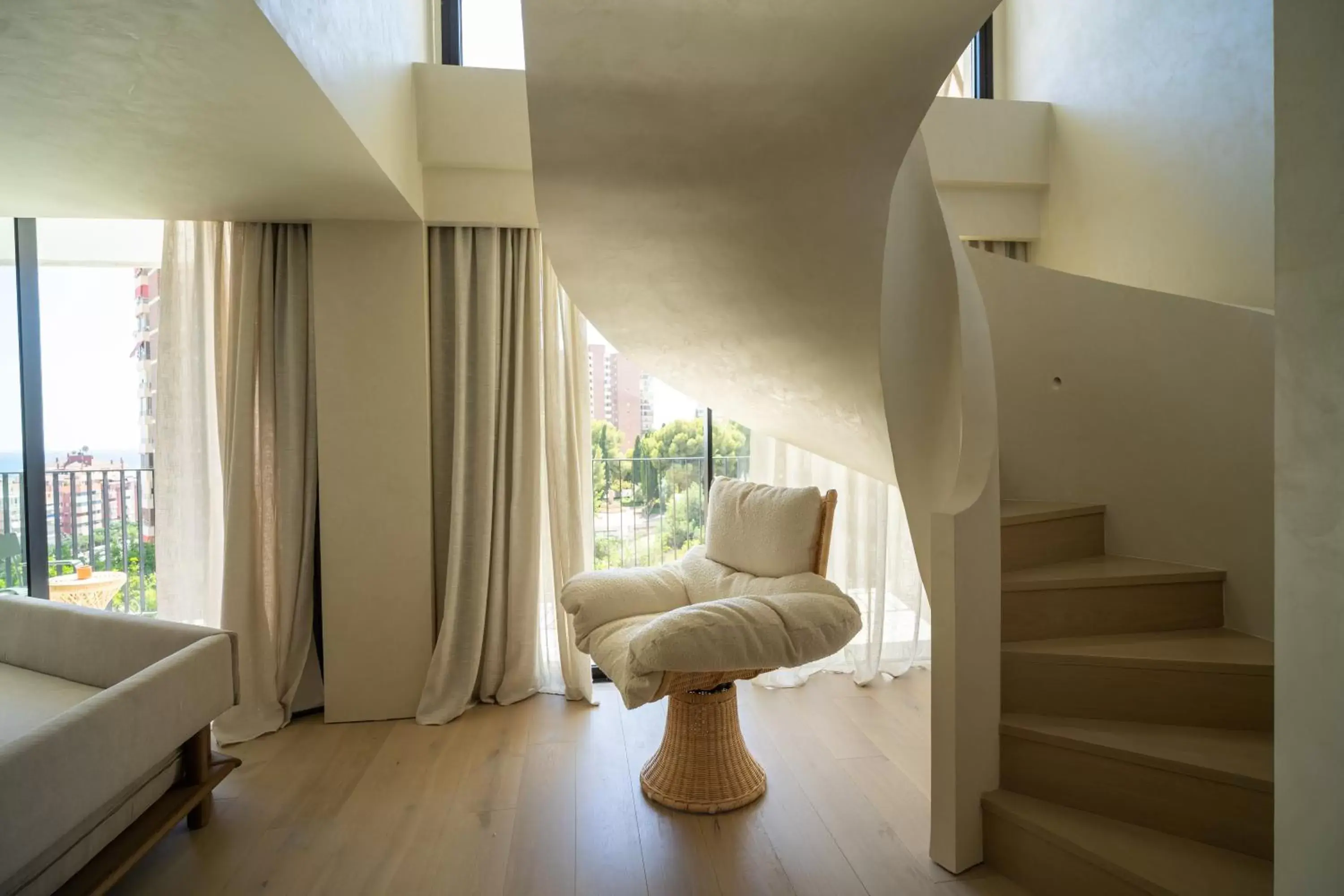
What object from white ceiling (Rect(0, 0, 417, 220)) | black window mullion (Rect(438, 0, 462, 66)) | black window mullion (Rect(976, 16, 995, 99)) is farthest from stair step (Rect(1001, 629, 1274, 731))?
black window mullion (Rect(438, 0, 462, 66))

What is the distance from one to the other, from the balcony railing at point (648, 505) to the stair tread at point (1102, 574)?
1579 mm

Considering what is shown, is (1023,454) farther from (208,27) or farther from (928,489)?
(208,27)

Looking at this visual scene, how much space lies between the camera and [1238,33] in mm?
2840

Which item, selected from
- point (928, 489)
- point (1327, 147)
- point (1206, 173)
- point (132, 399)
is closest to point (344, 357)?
point (132, 399)

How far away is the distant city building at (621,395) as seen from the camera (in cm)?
379

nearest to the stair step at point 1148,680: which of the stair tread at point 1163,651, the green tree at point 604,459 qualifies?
the stair tread at point 1163,651

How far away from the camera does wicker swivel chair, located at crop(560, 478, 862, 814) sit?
7.49 feet

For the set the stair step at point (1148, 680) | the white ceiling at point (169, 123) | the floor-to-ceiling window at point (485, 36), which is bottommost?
the stair step at point (1148, 680)

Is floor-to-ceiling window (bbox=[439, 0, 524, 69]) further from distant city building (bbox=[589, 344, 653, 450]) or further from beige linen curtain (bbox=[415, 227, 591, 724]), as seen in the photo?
distant city building (bbox=[589, 344, 653, 450])

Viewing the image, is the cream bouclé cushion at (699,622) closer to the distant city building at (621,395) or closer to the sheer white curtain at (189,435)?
the distant city building at (621,395)

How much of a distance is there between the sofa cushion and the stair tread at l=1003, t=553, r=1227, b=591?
2.88m

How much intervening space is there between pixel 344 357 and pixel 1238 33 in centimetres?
362

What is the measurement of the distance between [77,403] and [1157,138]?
4770mm

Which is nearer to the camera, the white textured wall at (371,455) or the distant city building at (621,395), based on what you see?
the white textured wall at (371,455)
